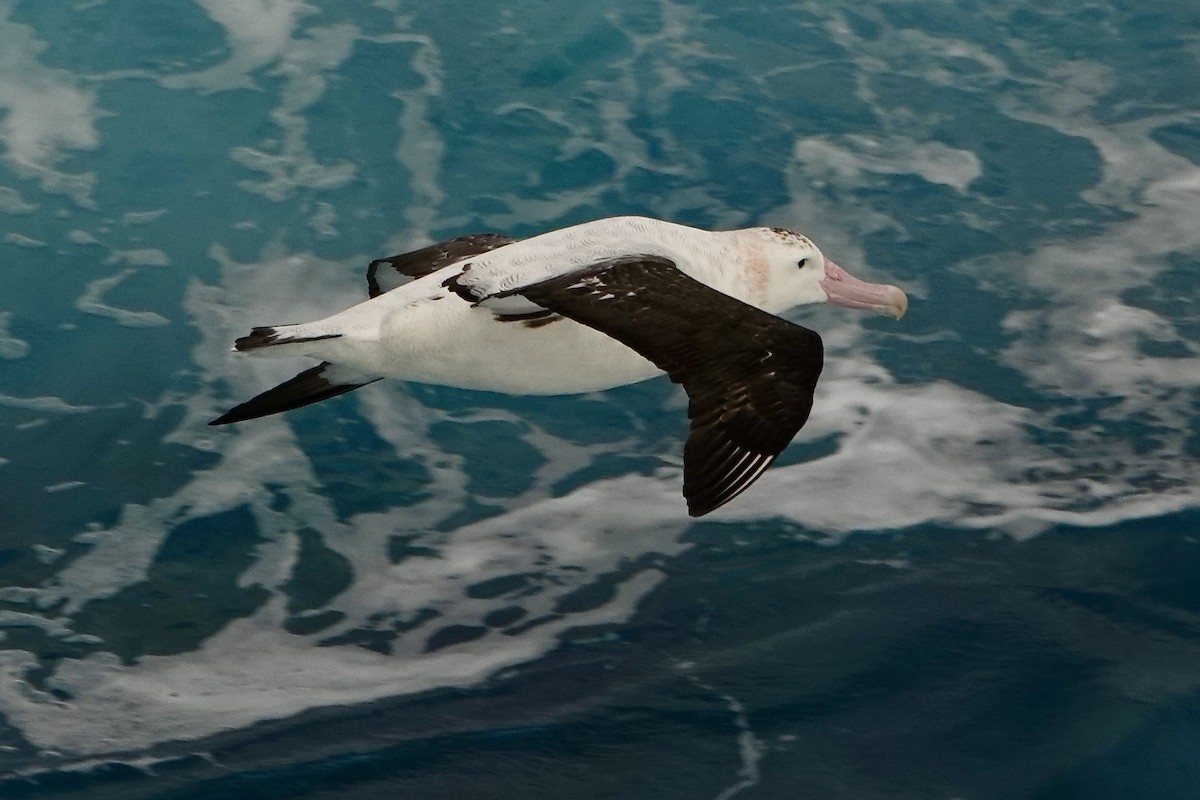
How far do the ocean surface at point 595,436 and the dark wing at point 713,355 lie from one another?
2129 mm

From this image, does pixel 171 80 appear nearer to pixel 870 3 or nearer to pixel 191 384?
pixel 191 384

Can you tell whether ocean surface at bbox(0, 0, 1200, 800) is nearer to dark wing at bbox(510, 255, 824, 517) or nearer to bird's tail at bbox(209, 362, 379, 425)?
bird's tail at bbox(209, 362, 379, 425)

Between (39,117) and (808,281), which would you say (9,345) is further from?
(808,281)

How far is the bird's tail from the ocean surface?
1.78m

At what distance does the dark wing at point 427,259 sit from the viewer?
8.33m

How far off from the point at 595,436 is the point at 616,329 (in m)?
4.14

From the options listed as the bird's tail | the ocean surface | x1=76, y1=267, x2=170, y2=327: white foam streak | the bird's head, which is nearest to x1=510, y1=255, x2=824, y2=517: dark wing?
the bird's tail

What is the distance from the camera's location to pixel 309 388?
766 centimetres

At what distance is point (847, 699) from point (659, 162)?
6.99 meters

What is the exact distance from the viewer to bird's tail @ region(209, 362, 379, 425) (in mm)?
7555

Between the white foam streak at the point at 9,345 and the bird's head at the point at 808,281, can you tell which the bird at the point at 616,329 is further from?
the white foam streak at the point at 9,345

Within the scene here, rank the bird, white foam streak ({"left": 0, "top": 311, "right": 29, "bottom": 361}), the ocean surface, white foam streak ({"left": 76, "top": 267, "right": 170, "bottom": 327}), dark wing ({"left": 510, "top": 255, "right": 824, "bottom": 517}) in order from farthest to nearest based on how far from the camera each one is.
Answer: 1. white foam streak ({"left": 76, "top": 267, "right": 170, "bottom": 327})
2. white foam streak ({"left": 0, "top": 311, "right": 29, "bottom": 361})
3. the ocean surface
4. the bird
5. dark wing ({"left": 510, "top": 255, "right": 824, "bottom": 517})

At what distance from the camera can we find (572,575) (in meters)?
9.57

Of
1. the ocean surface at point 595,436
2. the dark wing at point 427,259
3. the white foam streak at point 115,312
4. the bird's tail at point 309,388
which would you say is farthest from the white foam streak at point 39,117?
the bird's tail at point 309,388
